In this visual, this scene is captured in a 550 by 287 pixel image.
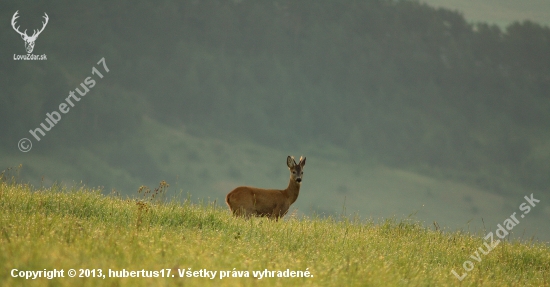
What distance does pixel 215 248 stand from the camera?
960 centimetres

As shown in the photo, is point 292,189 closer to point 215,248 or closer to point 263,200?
point 263,200

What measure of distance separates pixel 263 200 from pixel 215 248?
6549 mm

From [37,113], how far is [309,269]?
199245 mm

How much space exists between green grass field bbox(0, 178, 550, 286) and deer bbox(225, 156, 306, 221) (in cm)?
44

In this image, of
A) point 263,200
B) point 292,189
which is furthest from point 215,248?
point 292,189

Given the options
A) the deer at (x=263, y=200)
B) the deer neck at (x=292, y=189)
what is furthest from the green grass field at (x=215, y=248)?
the deer neck at (x=292, y=189)

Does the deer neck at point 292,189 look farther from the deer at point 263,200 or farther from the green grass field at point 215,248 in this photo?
the green grass field at point 215,248

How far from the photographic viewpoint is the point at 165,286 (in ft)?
22.0

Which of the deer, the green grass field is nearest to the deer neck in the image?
the deer

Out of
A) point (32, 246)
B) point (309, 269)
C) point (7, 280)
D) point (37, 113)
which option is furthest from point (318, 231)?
point (37, 113)

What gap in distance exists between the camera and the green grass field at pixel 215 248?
25.5 ft

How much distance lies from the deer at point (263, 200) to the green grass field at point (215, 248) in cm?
44

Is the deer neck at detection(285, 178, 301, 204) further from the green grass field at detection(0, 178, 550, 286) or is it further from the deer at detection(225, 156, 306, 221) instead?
the green grass field at detection(0, 178, 550, 286)

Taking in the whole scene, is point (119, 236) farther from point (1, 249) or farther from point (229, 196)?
point (229, 196)
